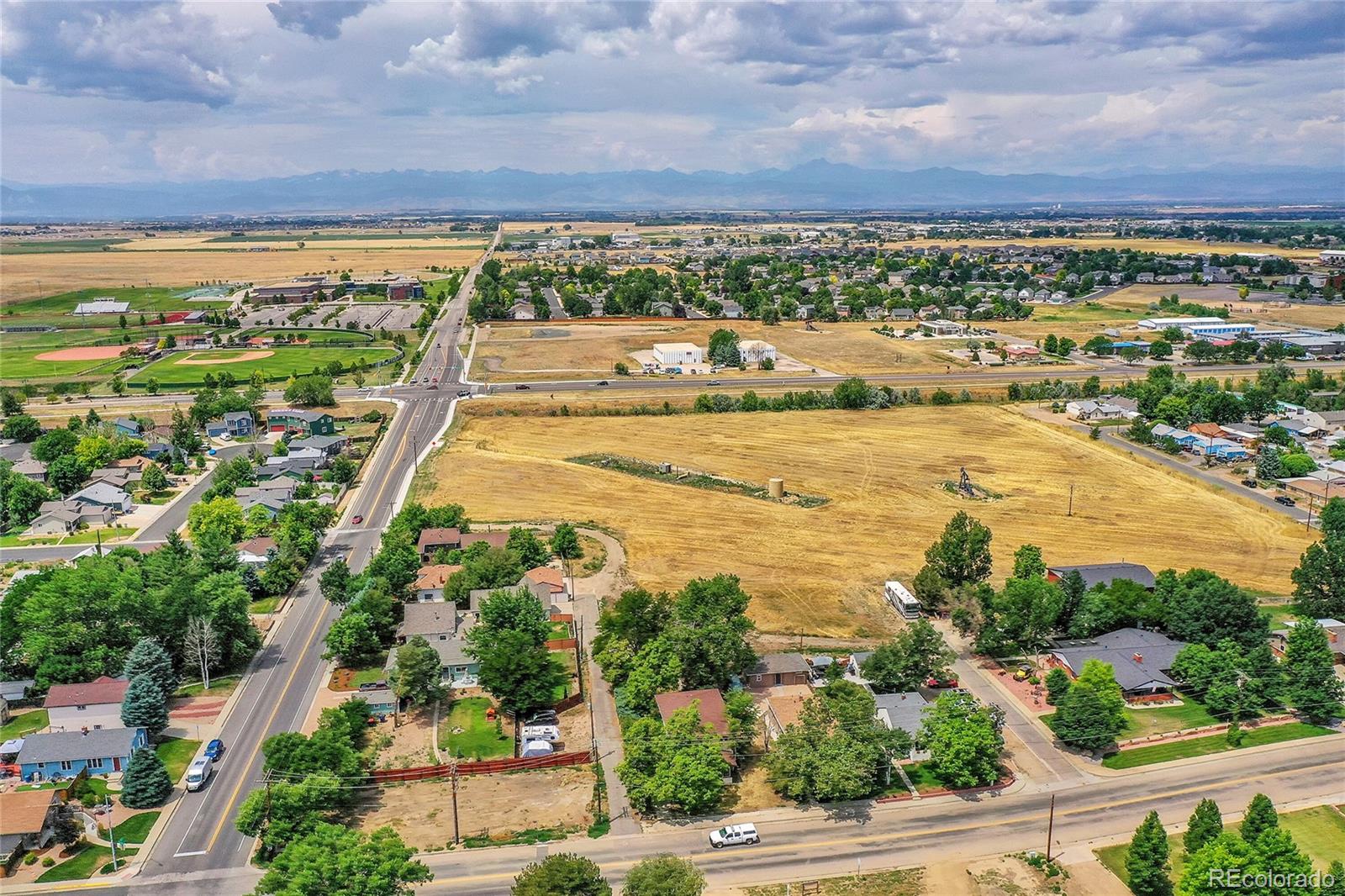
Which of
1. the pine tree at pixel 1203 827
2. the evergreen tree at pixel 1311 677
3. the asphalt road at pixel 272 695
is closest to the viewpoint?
the pine tree at pixel 1203 827

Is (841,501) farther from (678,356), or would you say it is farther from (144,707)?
(678,356)

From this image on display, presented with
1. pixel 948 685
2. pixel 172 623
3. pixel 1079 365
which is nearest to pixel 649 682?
pixel 948 685

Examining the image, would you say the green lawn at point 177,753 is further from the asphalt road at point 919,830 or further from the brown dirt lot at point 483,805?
the brown dirt lot at point 483,805

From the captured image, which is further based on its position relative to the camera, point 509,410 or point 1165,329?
→ point 1165,329

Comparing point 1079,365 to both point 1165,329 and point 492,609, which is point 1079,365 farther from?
point 492,609

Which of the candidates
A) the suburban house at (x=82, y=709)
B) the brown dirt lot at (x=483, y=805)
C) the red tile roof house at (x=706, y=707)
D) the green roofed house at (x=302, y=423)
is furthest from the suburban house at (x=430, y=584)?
the green roofed house at (x=302, y=423)

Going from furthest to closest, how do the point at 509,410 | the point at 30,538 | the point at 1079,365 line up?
the point at 1079,365 → the point at 509,410 → the point at 30,538

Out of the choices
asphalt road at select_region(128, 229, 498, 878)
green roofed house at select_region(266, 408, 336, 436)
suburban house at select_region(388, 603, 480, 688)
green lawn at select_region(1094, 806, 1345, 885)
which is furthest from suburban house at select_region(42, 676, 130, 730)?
green roofed house at select_region(266, 408, 336, 436)
